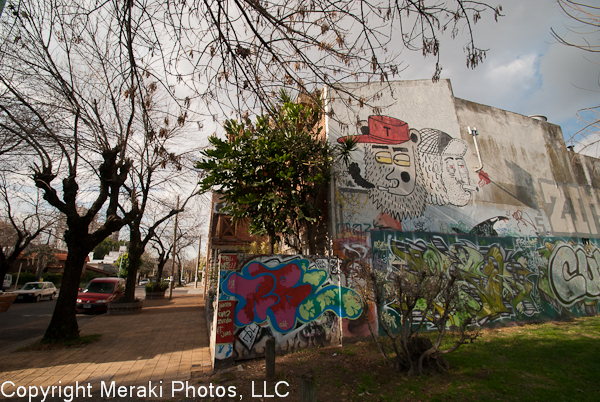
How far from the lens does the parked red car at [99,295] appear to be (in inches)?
501

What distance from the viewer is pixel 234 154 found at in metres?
7.15

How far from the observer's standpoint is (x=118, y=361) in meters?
5.96

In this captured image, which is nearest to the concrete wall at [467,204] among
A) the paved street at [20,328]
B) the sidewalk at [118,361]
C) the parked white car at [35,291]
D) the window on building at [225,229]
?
the sidewalk at [118,361]

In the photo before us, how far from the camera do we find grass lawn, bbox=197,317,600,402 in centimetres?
421

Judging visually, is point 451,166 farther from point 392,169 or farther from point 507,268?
point 507,268

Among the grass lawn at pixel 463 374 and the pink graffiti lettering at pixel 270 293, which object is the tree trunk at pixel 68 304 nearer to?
the pink graffiti lettering at pixel 270 293

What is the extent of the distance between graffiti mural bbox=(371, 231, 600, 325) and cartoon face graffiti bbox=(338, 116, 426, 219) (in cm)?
96

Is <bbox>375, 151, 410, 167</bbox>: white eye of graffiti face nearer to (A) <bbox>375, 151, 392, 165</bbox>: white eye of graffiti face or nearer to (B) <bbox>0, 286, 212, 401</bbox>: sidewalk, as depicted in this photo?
(A) <bbox>375, 151, 392, 165</bbox>: white eye of graffiti face

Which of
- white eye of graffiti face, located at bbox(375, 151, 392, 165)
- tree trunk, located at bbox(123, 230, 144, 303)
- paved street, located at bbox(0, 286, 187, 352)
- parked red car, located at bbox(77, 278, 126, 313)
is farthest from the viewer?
tree trunk, located at bbox(123, 230, 144, 303)

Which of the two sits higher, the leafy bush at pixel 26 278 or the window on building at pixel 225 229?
the window on building at pixel 225 229

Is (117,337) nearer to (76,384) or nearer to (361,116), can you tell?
(76,384)

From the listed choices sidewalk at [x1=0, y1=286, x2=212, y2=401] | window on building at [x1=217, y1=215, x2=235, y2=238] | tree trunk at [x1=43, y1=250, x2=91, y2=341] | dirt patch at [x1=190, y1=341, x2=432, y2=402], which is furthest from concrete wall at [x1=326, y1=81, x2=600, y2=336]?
window on building at [x1=217, y1=215, x2=235, y2=238]

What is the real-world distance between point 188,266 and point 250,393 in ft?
247

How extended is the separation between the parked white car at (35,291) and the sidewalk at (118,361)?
1389 cm
